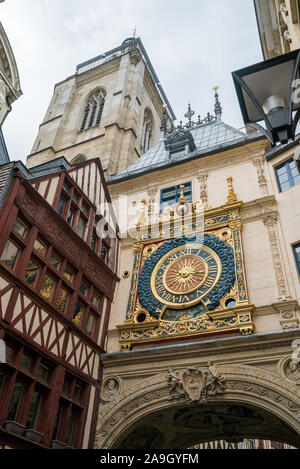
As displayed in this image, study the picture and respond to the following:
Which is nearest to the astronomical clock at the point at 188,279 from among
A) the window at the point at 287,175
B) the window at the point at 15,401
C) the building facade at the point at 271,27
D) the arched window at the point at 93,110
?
the window at the point at 287,175

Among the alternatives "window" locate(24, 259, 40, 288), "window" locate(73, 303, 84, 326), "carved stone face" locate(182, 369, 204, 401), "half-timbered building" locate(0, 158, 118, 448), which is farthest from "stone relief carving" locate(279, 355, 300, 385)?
"window" locate(24, 259, 40, 288)

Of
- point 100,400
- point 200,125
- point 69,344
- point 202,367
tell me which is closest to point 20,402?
point 69,344

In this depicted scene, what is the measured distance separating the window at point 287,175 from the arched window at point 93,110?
19.5 metres

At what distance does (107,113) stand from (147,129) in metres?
5.59

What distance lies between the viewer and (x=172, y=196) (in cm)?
1491

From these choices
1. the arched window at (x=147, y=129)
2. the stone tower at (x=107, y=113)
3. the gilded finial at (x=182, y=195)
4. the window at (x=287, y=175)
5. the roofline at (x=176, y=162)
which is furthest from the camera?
the arched window at (x=147, y=129)

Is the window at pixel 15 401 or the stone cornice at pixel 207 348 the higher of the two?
the stone cornice at pixel 207 348

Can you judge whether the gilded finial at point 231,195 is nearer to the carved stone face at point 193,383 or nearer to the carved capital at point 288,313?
the carved capital at point 288,313

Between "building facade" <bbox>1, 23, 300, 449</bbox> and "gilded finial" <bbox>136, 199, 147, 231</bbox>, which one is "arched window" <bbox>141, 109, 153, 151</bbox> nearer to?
"building facade" <bbox>1, 23, 300, 449</bbox>

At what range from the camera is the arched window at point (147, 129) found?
3252 cm

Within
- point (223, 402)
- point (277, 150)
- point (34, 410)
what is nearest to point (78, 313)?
point (34, 410)

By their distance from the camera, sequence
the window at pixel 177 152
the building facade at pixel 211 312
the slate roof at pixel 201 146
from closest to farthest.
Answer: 1. the building facade at pixel 211 312
2. the slate roof at pixel 201 146
3. the window at pixel 177 152
